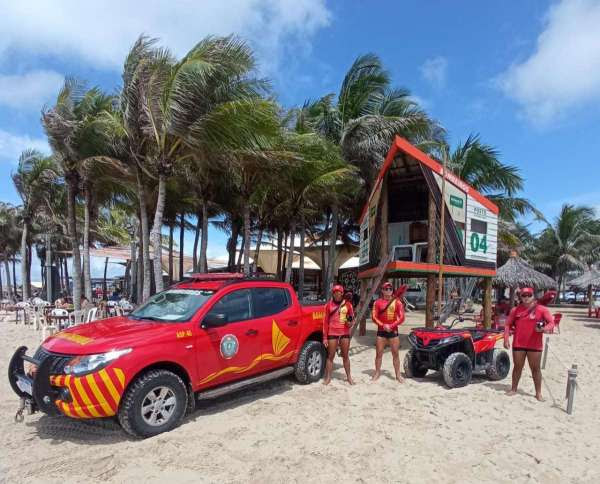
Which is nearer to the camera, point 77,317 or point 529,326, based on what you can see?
point 529,326

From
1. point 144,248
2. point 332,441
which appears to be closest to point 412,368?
point 332,441

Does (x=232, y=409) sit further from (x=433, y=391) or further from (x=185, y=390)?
(x=433, y=391)

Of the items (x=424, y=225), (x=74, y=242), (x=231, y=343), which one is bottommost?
(x=231, y=343)

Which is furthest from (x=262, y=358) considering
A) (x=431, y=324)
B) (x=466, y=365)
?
(x=431, y=324)

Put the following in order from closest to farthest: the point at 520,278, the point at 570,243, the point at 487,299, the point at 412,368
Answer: the point at 412,368 < the point at 487,299 < the point at 520,278 < the point at 570,243

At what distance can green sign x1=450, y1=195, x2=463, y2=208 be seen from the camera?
10.5 meters

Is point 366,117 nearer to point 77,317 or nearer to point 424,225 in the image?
point 424,225

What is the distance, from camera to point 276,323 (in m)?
6.43

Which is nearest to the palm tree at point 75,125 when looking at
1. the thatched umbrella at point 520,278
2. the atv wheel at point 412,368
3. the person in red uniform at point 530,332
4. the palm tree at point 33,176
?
the palm tree at point 33,176

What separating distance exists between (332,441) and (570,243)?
40.8 meters

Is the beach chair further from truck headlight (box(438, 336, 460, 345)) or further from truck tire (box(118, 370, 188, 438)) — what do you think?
truck headlight (box(438, 336, 460, 345))

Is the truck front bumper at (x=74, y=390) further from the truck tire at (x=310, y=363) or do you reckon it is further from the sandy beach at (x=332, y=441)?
the truck tire at (x=310, y=363)

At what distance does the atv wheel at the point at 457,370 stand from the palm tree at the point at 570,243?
117ft

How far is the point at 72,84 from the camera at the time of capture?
12477 millimetres
